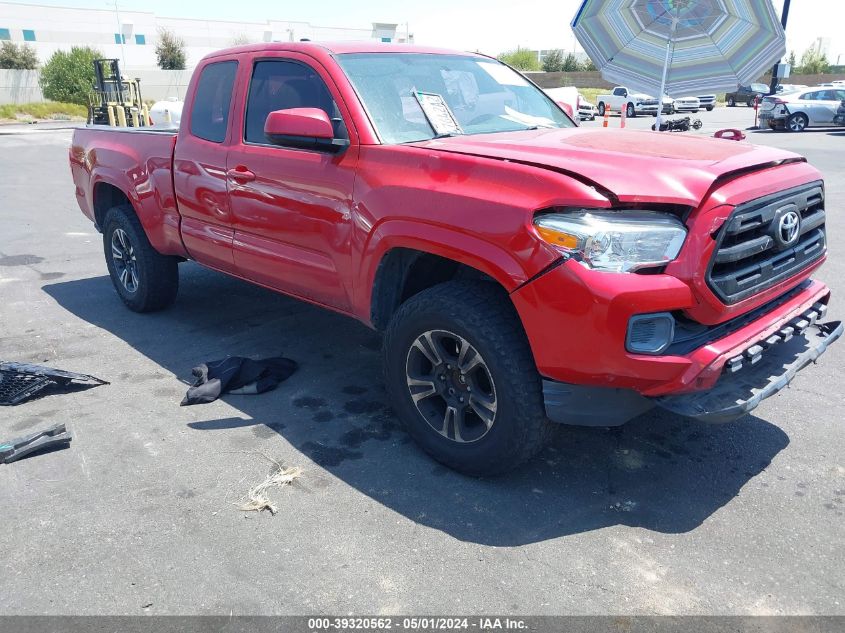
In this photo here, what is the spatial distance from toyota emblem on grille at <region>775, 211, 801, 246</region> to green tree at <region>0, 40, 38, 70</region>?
66805 millimetres

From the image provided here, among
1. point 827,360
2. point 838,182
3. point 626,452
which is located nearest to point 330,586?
point 626,452

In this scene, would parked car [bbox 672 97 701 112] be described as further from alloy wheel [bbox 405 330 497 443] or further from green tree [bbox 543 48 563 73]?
green tree [bbox 543 48 563 73]

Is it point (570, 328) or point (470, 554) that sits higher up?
point (570, 328)

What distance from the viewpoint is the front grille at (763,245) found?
272 centimetres

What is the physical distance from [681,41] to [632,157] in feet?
21.3

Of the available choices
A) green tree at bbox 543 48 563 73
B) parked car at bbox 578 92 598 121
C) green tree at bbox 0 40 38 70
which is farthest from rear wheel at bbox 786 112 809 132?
green tree at bbox 0 40 38 70

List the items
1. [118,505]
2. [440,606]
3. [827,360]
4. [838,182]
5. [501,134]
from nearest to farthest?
[440,606] < [118,505] < [501,134] < [827,360] < [838,182]

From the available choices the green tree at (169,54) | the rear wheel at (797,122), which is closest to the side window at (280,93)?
the rear wheel at (797,122)

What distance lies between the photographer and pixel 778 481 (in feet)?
10.6

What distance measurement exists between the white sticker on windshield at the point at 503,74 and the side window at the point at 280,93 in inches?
45.6

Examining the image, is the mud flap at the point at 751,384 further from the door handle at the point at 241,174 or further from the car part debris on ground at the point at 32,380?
the car part debris on ground at the point at 32,380

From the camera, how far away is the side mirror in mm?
3479

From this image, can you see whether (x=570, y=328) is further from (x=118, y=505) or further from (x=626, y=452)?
(x=118, y=505)

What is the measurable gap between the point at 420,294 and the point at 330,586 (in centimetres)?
135
